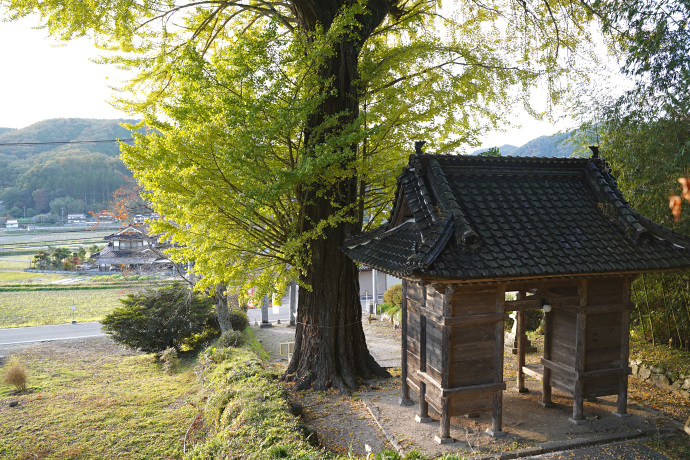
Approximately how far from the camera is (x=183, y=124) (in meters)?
7.13

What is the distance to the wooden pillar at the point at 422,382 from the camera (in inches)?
268

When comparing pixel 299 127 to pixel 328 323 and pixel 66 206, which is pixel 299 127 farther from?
pixel 66 206

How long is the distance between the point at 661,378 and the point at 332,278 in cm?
695

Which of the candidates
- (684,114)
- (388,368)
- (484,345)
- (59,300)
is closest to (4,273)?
(59,300)

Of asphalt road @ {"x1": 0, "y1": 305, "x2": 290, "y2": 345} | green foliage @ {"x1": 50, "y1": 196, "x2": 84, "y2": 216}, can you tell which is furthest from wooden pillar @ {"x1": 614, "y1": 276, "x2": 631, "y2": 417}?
green foliage @ {"x1": 50, "y1": 196, "x2": 84, "y2": 216}

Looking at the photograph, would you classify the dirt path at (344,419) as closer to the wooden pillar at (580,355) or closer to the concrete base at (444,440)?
the concrete base at (444,440)

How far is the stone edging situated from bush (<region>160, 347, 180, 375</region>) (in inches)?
480

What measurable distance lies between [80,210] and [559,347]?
60484 mm

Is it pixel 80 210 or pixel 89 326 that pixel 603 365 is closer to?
pixel 89 326

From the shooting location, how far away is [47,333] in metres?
20.0

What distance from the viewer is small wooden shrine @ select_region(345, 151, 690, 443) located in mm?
5895

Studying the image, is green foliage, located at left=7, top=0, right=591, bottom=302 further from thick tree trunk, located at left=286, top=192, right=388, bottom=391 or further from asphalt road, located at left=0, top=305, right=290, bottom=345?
asphalt road, located at left=0, top=305, right=290, bottom=345

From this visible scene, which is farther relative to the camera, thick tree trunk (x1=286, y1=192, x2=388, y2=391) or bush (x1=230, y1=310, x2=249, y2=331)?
bush (x1=230, y1=310, x2=249, y2=331)


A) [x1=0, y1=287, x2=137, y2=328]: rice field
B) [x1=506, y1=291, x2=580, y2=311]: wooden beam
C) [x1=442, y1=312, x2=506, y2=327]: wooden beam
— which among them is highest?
[x1=506, y1=291, x2=580, y2=311]: wooden beam
